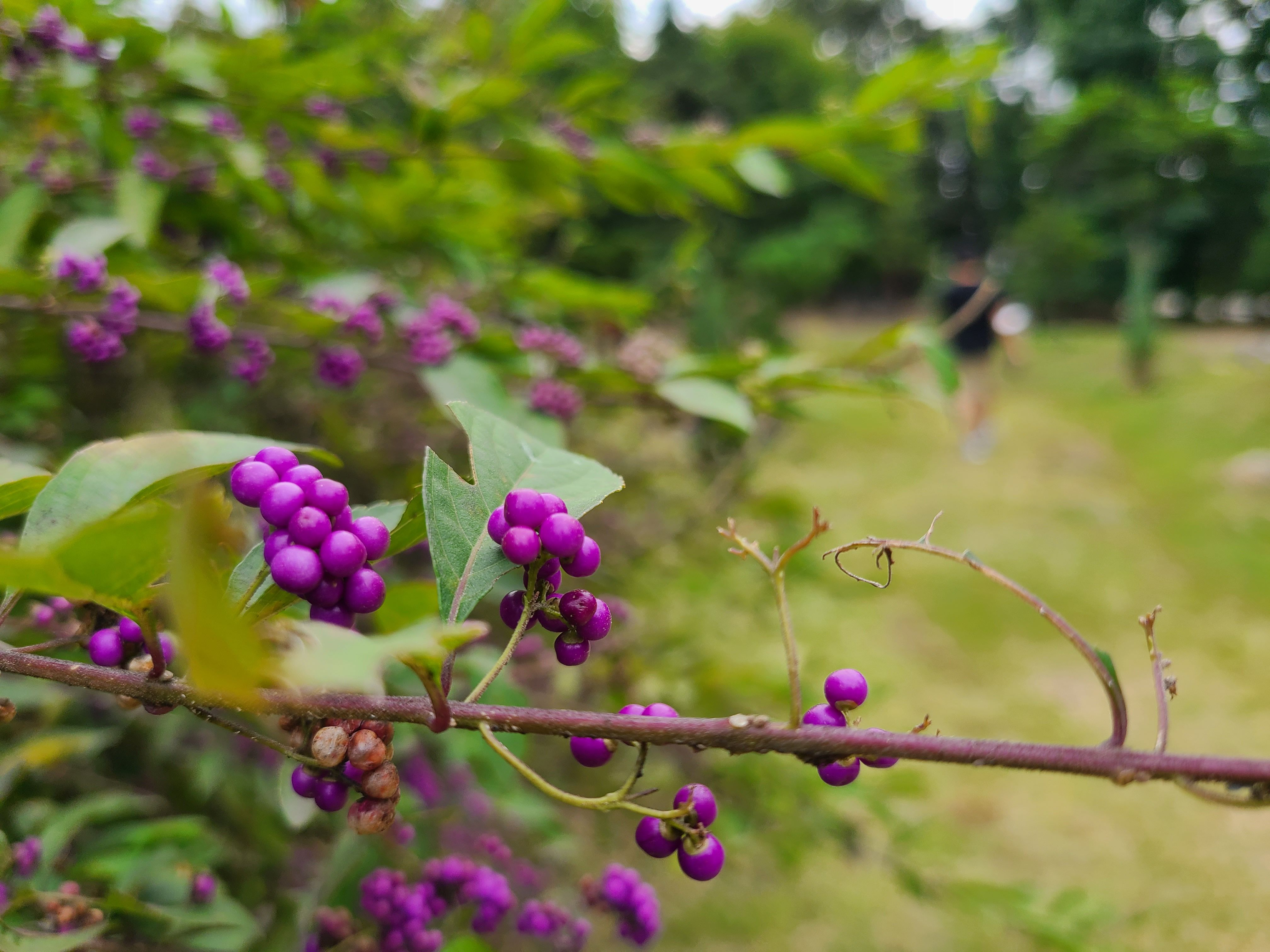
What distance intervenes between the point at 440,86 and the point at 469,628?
2052 mm

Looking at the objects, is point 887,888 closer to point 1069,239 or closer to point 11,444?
point 11,444

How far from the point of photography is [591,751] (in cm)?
53

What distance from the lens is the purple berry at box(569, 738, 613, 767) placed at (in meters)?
0.52

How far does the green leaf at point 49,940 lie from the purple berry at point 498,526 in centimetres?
55

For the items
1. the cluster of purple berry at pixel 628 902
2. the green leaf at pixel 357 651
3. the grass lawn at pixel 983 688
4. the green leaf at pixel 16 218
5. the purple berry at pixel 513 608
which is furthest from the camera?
the grass lawn at pixel 983 688

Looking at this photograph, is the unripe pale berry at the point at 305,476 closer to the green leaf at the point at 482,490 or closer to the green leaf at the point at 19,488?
the green leaf at the point at 482,490

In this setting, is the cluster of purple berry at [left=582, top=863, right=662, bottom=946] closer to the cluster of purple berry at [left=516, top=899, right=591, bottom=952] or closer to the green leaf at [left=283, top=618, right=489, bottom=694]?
the cluster of purple berry at [left=516, top=899, right=591, bottom=952]

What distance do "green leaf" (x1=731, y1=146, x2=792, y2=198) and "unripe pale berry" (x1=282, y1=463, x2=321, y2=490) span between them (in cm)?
126

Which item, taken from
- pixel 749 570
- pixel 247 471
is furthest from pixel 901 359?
pixel 749 570

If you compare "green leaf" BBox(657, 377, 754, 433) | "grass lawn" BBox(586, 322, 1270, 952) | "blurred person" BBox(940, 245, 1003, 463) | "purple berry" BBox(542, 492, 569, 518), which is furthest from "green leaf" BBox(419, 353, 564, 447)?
"blurred person" BBox(940, 245, 1003, 463)

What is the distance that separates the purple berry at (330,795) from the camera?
0.51 m

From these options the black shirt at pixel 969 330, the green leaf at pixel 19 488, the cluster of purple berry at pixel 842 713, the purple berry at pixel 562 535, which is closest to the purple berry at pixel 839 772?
the cluster of purple berry at pixel 842 713

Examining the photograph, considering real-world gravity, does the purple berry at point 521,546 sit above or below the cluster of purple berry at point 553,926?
above

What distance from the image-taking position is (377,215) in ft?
5.83
